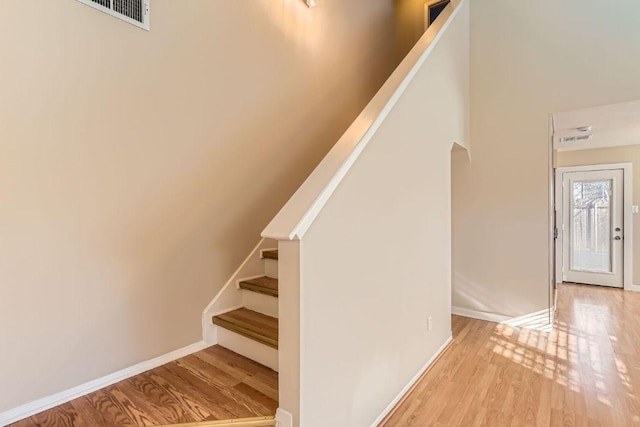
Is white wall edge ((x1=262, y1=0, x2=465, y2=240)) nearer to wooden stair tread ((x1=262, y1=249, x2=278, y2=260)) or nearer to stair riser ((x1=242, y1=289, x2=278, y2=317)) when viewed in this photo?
stair riser ((x1=242, y1=289, x2=278, y2=317))

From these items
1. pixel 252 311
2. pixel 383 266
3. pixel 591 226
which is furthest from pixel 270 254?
pixel 591 226

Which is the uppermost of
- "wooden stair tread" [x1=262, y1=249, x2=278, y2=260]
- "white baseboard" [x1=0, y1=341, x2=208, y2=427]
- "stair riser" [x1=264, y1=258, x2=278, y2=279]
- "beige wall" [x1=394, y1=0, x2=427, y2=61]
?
"beige wall" [x1=394, y1=0, x2=427, y2=61]

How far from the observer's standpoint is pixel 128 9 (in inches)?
68.6

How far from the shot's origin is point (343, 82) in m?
3.32

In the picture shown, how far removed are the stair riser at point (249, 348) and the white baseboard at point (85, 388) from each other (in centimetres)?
18

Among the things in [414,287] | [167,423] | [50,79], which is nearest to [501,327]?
[414,287]

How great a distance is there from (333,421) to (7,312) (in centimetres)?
158

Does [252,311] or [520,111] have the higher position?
[520,111]

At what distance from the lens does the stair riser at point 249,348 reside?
190 centimetres

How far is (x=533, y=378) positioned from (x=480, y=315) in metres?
1.19

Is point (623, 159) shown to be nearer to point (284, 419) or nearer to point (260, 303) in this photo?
point (260, 303)

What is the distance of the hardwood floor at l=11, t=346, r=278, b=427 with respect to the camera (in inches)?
59.4

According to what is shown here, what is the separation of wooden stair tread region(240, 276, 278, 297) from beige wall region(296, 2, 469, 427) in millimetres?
772

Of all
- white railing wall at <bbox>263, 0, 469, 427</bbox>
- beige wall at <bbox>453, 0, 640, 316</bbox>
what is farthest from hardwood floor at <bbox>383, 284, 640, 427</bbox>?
beige wall at <bbox>453, 0, 640, 316</bbox>
